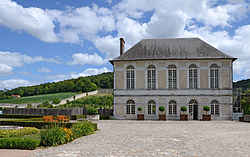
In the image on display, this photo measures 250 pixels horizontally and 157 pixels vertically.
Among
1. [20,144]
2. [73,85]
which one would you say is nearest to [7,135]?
[20,144]

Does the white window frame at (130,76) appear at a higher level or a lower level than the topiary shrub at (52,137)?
higher

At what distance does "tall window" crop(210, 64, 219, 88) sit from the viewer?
82.0ft

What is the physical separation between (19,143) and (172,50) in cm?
2068

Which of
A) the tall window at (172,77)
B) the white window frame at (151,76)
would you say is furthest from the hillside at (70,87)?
the tall window at (172,77)

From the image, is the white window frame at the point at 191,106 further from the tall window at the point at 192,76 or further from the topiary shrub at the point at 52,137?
the topiary shrub at the point at 52,137

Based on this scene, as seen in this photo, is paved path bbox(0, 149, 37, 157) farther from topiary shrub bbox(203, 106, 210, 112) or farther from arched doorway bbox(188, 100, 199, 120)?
arched doorway bbox(188, 100, 199, 120)

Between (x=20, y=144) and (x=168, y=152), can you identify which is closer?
(x=168, y=152)

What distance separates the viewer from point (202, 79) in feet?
82.1

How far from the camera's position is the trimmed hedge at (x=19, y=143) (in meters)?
8.73

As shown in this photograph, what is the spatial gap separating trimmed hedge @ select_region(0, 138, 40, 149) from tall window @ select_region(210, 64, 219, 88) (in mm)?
20665

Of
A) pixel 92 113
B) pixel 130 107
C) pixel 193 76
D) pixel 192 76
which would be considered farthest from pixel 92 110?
pixel 193 76

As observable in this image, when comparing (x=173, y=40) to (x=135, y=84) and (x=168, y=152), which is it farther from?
(x=168, y=152)

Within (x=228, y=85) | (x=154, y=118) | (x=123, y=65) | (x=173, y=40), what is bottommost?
(x=154, y=118)

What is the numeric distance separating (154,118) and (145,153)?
1758 centimetres
